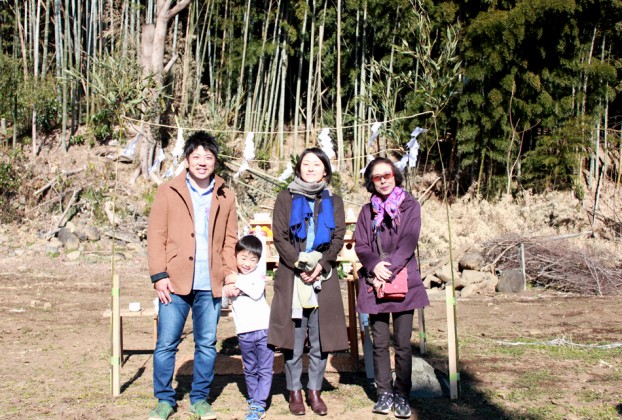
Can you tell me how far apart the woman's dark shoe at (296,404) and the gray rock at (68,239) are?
7312 millimetres

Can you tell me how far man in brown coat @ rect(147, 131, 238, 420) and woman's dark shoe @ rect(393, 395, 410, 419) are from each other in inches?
35.9

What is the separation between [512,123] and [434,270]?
3.98 m

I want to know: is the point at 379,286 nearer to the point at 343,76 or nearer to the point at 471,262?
the point at 471,262

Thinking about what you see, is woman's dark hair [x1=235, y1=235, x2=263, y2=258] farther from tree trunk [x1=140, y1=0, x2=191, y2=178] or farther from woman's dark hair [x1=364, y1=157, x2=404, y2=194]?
tree trunk [x1=140, y1=0, x2=191, y2=178]

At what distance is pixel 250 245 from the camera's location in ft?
12.1

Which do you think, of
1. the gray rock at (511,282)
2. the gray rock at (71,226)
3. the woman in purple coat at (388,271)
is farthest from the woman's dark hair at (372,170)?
the gray rock at (71,226)

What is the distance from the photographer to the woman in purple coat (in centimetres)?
362

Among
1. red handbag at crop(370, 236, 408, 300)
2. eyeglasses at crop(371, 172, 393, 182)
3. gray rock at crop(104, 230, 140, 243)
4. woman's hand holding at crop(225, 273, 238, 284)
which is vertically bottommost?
red handbag at crop(370, 236, 408, 300)

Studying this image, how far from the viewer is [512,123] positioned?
11.6m

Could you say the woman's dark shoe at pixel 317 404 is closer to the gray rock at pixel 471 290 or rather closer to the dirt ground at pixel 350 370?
the dirt ground at pixel 350 370

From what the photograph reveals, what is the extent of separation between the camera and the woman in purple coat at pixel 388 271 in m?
3.62

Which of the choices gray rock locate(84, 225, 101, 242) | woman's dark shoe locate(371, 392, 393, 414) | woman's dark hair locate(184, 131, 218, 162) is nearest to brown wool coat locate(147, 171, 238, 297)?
woman's dark hair locate(184, 131, 218, 162)

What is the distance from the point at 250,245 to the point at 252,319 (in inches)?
15.0


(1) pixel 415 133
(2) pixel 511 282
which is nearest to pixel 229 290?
(1) pixel 415 133
